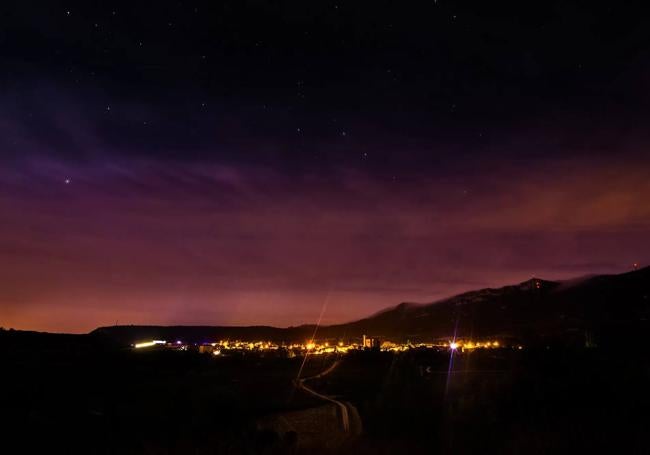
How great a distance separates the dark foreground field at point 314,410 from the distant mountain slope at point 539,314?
3011 centimetres

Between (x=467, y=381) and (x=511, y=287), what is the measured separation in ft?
397

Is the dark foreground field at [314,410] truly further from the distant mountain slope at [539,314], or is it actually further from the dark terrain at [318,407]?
the distant mountain slope at [539,314]

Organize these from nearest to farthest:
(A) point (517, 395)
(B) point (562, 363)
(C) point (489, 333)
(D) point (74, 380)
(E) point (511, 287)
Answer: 1. (A) point (517, 395)
2. (D) point (74, 380)
3. (B) point (562, 363)
4. (C) point (489, 333)
5. (E) point (511, 287)

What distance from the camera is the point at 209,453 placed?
1552 centimetres

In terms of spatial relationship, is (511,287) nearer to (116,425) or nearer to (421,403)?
(421,403)

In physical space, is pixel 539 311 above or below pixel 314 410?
above

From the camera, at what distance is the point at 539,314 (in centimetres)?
11912

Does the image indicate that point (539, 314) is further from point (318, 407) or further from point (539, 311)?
point (318, 407)

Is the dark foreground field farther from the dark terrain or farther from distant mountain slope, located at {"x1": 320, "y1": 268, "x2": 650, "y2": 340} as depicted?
distant mountain slope, located at {"x1": 320, "y1": 268, "x2": 650, "y2": 340}

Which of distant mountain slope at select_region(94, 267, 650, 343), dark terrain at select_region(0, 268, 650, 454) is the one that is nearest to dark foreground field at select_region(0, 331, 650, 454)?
dark terrain at select_region(0, 268, 650, 454)

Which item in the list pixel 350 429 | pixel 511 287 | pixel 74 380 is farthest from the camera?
pixel 511 287

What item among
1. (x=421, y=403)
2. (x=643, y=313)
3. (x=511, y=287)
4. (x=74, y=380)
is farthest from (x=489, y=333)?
(x=74, y=380)

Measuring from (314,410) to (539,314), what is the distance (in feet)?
329

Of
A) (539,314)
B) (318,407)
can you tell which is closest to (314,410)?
(318,407)
